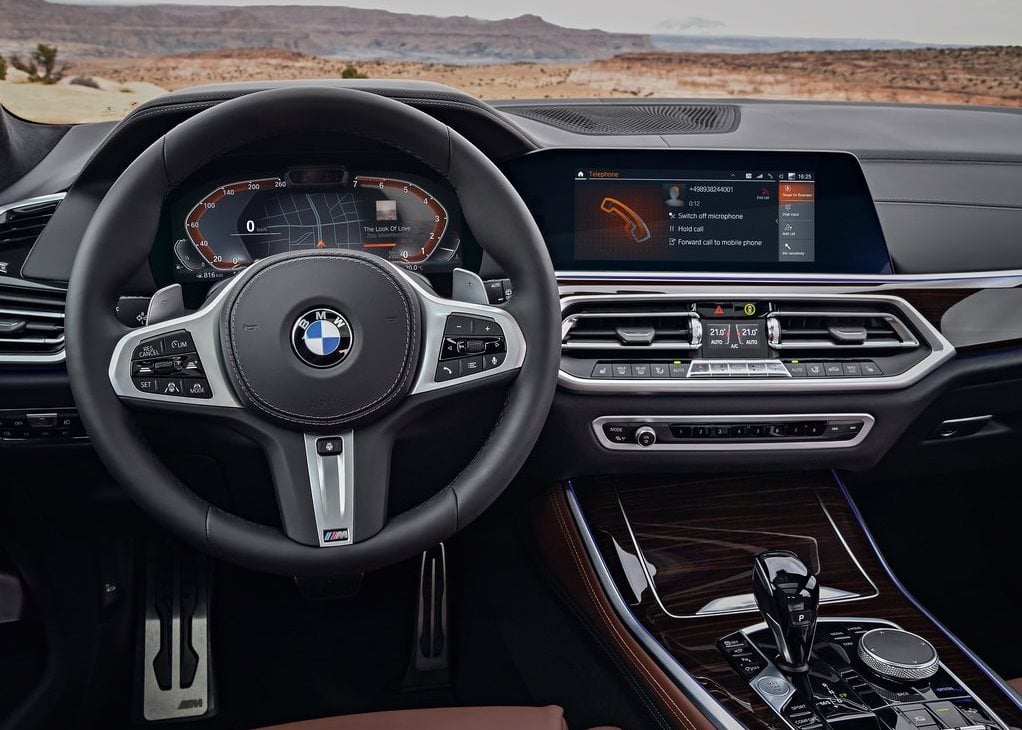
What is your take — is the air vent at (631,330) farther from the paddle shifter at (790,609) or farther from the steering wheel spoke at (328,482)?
the steering wheel spoke at (328,482)

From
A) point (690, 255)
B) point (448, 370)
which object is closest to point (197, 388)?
point (448, 370)

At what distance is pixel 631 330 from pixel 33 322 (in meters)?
0.99

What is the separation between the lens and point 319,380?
120cm

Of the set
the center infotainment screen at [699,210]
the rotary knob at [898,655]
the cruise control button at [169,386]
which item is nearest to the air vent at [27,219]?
the cruise control button at [169,386]

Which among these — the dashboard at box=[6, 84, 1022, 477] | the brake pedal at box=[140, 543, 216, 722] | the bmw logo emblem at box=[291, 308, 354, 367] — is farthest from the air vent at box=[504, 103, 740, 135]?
the brake pedal at box=[140, 543, 216, 722]

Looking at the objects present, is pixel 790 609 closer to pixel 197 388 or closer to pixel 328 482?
pixel 328 482

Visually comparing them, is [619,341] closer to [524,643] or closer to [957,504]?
[524,643]

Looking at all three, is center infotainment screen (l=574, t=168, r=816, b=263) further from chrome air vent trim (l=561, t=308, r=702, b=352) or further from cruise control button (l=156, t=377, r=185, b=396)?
cruise control button (l=156, t=377, r=185, b=396)

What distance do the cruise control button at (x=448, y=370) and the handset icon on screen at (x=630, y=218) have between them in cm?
59

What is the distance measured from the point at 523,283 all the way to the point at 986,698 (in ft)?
3.23

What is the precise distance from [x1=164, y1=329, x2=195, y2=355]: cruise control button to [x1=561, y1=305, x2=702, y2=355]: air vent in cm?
67

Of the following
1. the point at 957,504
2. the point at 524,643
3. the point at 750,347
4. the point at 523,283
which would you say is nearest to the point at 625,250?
the point at 750,347

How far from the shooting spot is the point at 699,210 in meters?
1.75

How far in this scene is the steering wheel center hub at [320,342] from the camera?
3.95 ft
